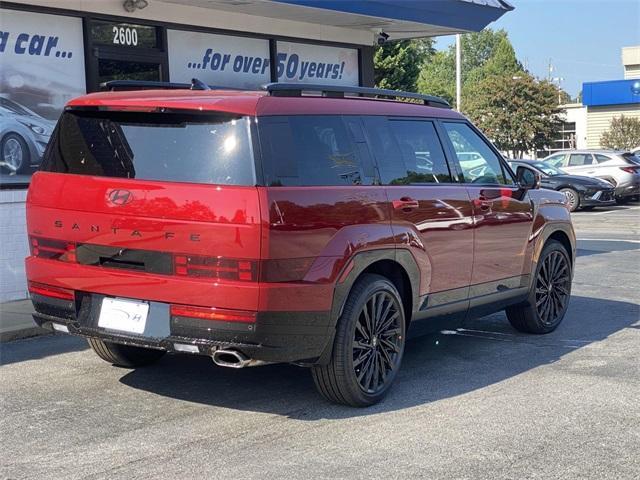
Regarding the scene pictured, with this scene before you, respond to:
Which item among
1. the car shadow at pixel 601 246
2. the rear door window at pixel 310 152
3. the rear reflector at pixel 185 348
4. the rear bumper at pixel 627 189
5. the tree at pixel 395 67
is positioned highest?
the tree at pixel 395 67

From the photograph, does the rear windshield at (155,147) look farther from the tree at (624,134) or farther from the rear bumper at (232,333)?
the tree at (624,134)

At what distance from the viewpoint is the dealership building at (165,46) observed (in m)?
9.12

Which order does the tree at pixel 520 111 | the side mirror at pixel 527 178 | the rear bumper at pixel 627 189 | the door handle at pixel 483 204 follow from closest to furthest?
1. the door handle at pixel 483 204
2. the side mirror at pixel 527 178
3. the rear bumper at pixel 627 189
4. the tree at pixel 520 111

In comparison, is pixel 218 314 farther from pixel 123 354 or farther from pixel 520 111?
pixel 520 111

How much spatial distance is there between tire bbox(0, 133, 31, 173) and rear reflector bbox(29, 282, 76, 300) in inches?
162

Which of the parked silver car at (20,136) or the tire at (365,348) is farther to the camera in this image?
the parked silver car at (20,136)

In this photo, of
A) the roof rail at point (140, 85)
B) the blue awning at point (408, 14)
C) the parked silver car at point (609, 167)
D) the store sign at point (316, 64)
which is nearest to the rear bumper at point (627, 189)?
the parked silver car at point (609, 167)

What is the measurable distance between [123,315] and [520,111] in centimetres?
4792

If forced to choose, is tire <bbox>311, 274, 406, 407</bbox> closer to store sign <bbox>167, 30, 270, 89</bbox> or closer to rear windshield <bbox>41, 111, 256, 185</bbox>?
rear windshield <bbox>41, 111, 256, 185</bbox>

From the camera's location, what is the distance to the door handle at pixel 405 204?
558 centimetres

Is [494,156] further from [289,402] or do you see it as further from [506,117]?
[506,117]

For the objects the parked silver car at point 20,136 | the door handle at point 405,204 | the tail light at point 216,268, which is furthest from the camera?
the parked silver car at point 20,136

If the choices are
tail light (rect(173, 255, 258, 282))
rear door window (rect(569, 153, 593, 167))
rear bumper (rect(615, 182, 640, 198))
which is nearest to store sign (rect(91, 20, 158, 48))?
tail light (rect(173, 255, 258, 282))

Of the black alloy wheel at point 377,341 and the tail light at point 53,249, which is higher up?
the tail light at point 53,249
